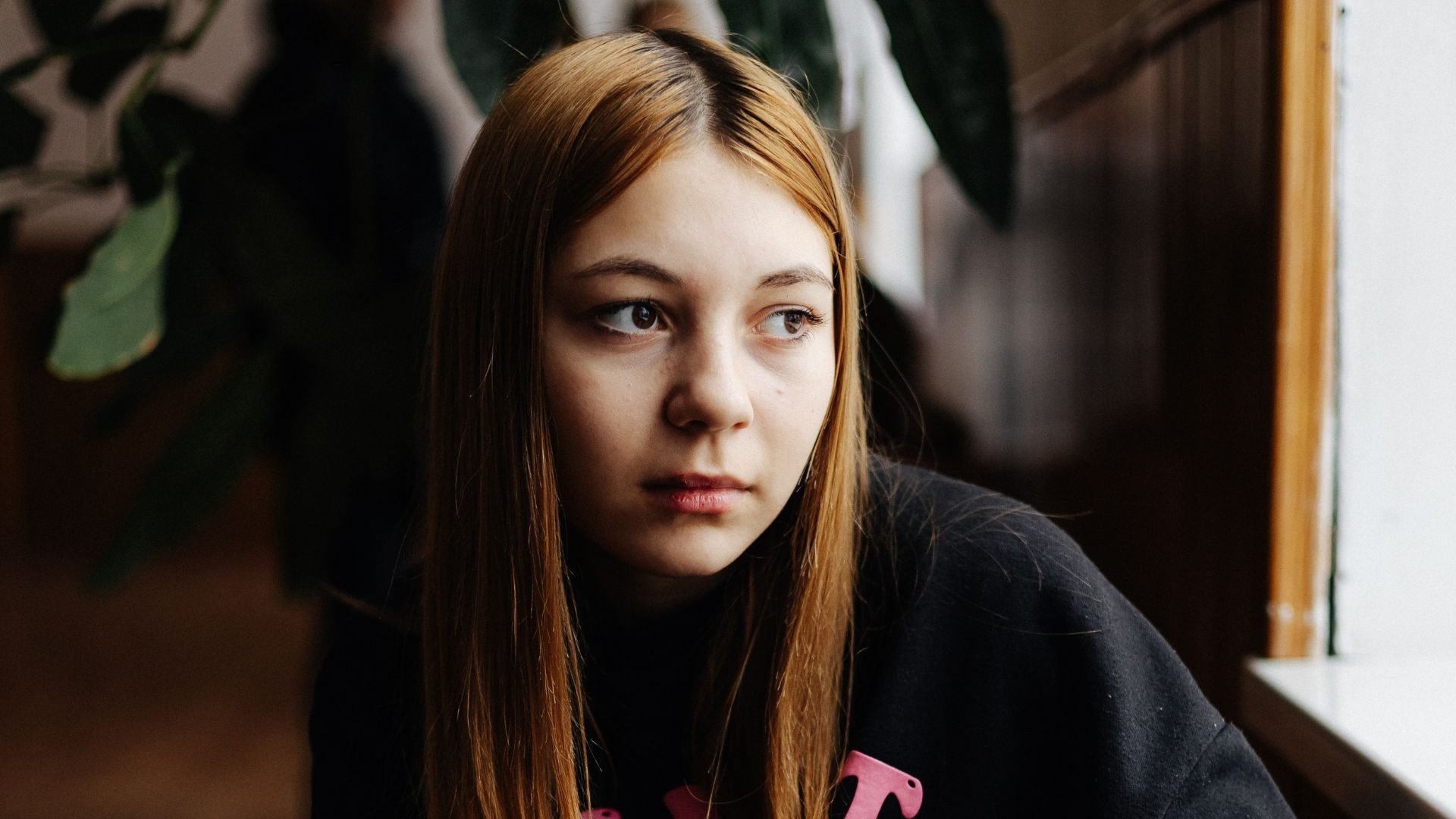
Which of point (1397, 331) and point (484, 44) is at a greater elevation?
point (484, 44)

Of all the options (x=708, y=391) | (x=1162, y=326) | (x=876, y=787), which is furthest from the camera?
(x=1162, y=326)

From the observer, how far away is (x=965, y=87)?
36.0 inches

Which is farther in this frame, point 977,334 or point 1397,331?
point 977,334

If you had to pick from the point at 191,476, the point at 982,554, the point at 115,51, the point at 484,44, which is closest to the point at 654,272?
the point at 982,554

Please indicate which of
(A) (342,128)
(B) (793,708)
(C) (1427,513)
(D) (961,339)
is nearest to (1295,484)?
(C) (1427,513)

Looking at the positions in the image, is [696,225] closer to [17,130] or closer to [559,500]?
[559,500]

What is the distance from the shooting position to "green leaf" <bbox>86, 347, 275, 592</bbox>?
3.35ft

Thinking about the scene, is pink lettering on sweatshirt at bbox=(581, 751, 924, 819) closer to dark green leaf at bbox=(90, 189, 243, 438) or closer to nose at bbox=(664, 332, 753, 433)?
nose at bbox=(664, 332, 753, 433)

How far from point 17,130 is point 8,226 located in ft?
0.42

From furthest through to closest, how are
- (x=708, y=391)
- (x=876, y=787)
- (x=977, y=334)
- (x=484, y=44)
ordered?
(x=977, y=334) → (x=484, y=44) → (x=876, y=787) → (x=708, y=391)

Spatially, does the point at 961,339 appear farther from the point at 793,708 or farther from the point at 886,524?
the point at 793,708

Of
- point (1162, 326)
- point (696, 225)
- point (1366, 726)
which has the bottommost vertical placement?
point (1366, 726)

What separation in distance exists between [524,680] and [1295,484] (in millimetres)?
581

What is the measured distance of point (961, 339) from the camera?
66.1 inches
